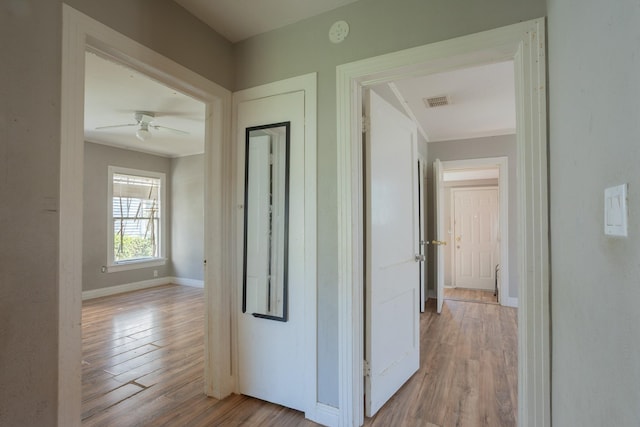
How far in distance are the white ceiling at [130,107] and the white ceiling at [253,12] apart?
56 centimetres

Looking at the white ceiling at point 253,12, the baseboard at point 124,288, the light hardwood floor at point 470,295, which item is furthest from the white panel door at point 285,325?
the baseboard at point 124,288

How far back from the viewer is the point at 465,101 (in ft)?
11.2

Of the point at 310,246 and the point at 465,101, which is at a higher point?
the point at 465,101

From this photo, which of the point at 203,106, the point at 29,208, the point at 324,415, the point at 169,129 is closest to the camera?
the point at 29,208

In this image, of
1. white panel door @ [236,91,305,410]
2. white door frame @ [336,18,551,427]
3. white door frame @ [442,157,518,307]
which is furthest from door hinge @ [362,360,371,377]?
white door frame @ [442,157,518,307]

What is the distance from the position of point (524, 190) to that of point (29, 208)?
2.16 metres

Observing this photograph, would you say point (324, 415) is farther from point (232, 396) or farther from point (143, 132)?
point (143, 132)

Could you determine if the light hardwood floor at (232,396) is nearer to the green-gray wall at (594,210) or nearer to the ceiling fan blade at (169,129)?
the green-gray wall at (594,210)

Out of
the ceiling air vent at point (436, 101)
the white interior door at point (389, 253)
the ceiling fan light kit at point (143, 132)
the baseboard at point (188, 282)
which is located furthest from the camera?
the baseboard at point (188, 282)

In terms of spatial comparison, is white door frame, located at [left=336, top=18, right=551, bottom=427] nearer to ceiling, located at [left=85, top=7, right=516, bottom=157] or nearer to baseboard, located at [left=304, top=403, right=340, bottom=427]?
baseboard, located at [left=304, top=403, right=340, bottom=427]

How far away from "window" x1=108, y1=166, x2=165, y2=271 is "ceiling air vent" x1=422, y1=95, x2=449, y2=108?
5.26 metres

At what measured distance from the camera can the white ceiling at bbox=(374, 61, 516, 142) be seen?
281 cm

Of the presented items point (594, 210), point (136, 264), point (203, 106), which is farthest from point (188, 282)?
point (594, 210)

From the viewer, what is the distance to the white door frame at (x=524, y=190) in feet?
4.66
